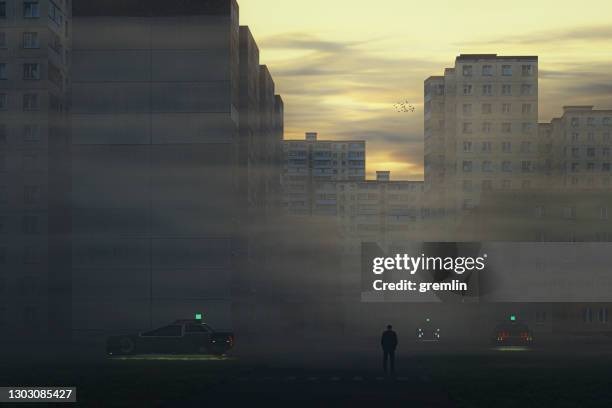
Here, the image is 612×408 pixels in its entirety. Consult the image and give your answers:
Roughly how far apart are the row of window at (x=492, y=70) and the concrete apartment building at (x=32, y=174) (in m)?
73.1

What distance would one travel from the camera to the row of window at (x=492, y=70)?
610ft

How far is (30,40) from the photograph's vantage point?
133m

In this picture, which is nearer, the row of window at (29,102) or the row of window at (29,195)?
the row of window at (29,195)

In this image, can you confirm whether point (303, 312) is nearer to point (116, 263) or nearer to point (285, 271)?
point (285, 271)

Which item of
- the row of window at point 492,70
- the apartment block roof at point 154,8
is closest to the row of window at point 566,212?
the apartment block roof at point 154,8

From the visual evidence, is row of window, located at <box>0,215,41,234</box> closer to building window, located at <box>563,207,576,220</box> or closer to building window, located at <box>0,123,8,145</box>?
building window, located at <box>0,123,8,145</box>

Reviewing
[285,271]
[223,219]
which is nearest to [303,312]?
[285,271]

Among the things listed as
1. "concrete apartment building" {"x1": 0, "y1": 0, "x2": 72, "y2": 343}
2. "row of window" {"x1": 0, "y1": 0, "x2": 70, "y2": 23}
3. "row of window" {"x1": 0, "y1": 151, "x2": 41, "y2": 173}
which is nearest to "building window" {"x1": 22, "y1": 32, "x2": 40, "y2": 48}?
"concrete apartment building" {"x1": 0, "y1": 0, "x2": 72, "y2": 343}

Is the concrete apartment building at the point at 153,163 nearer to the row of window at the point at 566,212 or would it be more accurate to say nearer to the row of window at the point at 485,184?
the row of window at the point at 566,212

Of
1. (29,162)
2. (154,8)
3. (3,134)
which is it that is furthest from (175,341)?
(3,134)

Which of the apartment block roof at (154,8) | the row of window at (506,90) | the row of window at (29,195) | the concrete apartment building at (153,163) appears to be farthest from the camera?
the row of window at (506,90)

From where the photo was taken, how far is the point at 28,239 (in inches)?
5113

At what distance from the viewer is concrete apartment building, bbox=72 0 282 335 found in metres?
98.8

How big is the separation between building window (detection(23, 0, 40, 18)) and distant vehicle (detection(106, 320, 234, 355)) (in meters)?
79.4
